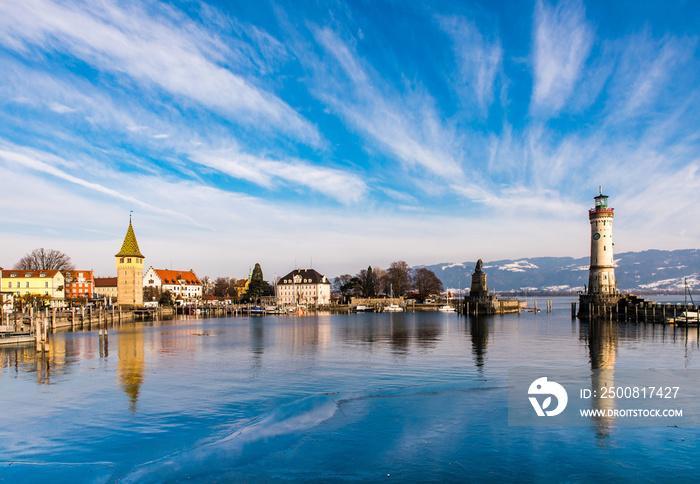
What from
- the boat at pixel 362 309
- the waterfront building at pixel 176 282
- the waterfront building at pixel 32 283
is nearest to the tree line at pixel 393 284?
the boat at pixel 362 309

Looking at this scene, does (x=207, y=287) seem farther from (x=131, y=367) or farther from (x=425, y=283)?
(x=131, y=367)

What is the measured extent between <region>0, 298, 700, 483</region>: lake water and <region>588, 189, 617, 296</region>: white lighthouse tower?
4814 cm

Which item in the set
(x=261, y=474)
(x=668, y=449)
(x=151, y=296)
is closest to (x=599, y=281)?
(x=668, y=449)

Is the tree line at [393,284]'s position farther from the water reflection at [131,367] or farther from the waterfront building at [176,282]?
the water reflection at [131,367]

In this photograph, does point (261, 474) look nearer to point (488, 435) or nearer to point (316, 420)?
point (316, 420)

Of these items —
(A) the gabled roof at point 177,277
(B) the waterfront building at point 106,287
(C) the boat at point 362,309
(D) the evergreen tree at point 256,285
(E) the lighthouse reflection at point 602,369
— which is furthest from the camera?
(A) the gabled roof at point 177,277

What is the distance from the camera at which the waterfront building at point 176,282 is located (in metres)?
157

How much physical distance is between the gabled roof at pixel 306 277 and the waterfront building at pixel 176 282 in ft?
104

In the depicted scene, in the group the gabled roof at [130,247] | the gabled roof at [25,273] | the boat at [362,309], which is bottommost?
the boat at [362,309]

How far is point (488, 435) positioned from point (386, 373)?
11929 mm

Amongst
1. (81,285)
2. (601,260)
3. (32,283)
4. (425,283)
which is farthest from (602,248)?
(81,285)

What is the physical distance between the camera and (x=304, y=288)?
153 meters

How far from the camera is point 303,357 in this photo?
115 ft

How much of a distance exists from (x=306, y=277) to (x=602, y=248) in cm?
9601
